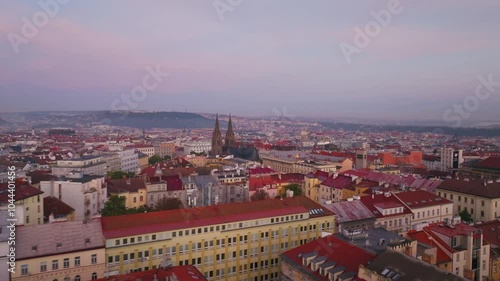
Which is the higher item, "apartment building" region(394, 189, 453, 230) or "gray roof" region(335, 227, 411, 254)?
"gray roof" region(335, 227, 411, 254)

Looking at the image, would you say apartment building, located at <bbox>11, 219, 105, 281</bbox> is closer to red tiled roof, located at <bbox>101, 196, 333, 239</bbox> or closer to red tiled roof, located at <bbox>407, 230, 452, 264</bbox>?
red tiled roof, located at <bbox>101, 196, 333, 239</bbox>

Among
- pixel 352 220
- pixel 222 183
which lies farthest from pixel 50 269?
pixel 222 183

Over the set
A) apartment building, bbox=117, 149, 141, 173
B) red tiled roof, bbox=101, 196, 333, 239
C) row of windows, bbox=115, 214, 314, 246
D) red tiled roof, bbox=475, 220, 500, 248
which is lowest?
apartment building, bbox=117, 149, 141, 173

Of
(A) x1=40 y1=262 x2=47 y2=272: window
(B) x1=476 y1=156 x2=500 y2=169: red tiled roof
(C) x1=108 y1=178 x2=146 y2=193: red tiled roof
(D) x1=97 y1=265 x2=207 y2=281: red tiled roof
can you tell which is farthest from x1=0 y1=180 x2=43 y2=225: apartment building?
(B) x1=476 y1=156 x2=500 y2=169: red tiled roof

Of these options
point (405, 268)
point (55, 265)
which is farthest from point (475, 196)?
point (55, 265)

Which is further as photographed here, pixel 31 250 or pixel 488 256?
pixel 488 256

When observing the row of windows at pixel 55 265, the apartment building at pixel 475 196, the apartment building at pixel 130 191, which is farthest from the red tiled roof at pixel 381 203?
the apartment building at pixel 130 191

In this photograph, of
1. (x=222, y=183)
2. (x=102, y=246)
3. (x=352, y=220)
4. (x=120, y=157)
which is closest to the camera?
(x=102, y=246)

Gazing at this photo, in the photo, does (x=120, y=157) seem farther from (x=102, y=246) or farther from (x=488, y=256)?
(x=488, y=256)
